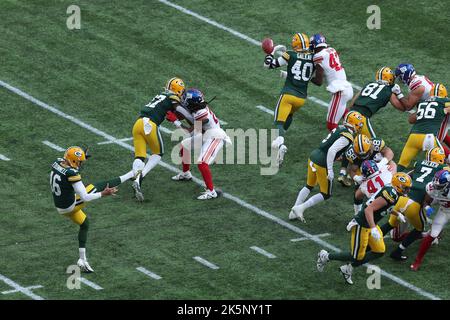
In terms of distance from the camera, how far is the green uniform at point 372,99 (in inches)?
843

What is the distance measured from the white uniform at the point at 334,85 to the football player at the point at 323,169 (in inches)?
91.5

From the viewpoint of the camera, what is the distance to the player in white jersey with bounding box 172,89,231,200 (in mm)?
20797

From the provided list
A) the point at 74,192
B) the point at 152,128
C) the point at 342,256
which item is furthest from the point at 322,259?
the point at 152,128

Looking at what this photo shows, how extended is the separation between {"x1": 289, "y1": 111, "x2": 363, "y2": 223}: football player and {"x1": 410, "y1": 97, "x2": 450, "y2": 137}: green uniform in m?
1.38

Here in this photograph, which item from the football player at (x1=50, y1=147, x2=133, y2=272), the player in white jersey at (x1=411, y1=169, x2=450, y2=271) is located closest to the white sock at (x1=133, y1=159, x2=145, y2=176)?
the football player at (x1=50, y1=147, x2=133, y2=272)

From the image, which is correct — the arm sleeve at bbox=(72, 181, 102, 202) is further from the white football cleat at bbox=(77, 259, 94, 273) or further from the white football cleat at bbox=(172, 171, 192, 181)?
the white football cleat at bbox=(172, 171, 192, 181)

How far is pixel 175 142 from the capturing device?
2294 cm

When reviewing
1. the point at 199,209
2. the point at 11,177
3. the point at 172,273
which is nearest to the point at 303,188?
the point at 199,209

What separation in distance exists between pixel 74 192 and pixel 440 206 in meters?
5.34

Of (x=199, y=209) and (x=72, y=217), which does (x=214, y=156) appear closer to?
(x=199, y=209)

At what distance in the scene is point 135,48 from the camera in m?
26.2

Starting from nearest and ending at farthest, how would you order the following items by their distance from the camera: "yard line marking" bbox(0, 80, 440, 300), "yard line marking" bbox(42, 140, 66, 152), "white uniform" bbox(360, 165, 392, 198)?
"yard line marking" bbox(0, 80, 440, 300) → "white uniform" bbox(360, 165, 392, 198) → "yard line marking" bbox(42, 140, 66, 152)

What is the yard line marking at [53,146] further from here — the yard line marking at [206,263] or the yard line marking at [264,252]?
the yard line marking at [264,252]

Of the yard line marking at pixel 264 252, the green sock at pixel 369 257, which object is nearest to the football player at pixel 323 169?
the yard line marking at pixel 264 252
